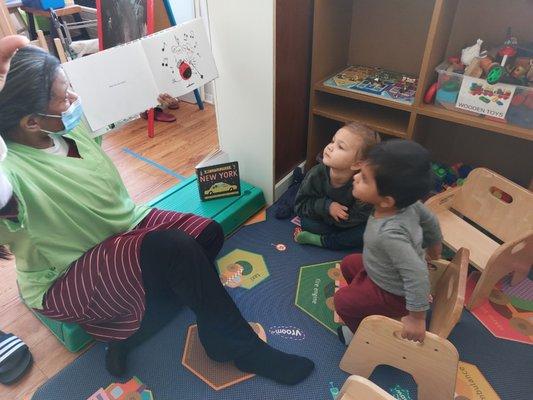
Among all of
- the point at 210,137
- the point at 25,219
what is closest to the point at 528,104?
the point at 25,219

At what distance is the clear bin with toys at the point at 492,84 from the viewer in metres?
1.36

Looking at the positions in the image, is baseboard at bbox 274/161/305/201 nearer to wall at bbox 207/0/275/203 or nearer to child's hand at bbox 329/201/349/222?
wall at bbox 207/0/275/203

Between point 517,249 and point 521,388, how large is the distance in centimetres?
45

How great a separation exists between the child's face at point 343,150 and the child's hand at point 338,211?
0.17m

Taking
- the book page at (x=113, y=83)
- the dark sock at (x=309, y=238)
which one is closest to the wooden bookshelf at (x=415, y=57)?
the dark sock at (x=309, y=238)

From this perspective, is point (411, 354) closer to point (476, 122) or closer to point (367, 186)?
point (367, 186)

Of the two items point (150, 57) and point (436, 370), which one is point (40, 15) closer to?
point (150, 57)

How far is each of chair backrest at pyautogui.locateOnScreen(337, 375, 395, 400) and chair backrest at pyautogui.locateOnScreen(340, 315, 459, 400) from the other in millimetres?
232

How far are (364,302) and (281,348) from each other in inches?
13.2

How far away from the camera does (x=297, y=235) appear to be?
5.60 feet

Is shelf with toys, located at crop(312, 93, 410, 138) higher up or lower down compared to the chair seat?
higher up

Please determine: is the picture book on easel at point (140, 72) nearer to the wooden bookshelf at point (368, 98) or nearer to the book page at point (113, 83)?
the book page at point (113, 83)

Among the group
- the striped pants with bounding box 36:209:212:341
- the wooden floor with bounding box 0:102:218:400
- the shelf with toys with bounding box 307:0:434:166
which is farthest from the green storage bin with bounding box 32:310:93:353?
the shelf with toys with bounding box 307:0:434:166

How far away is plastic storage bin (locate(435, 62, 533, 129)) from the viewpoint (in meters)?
1.34
